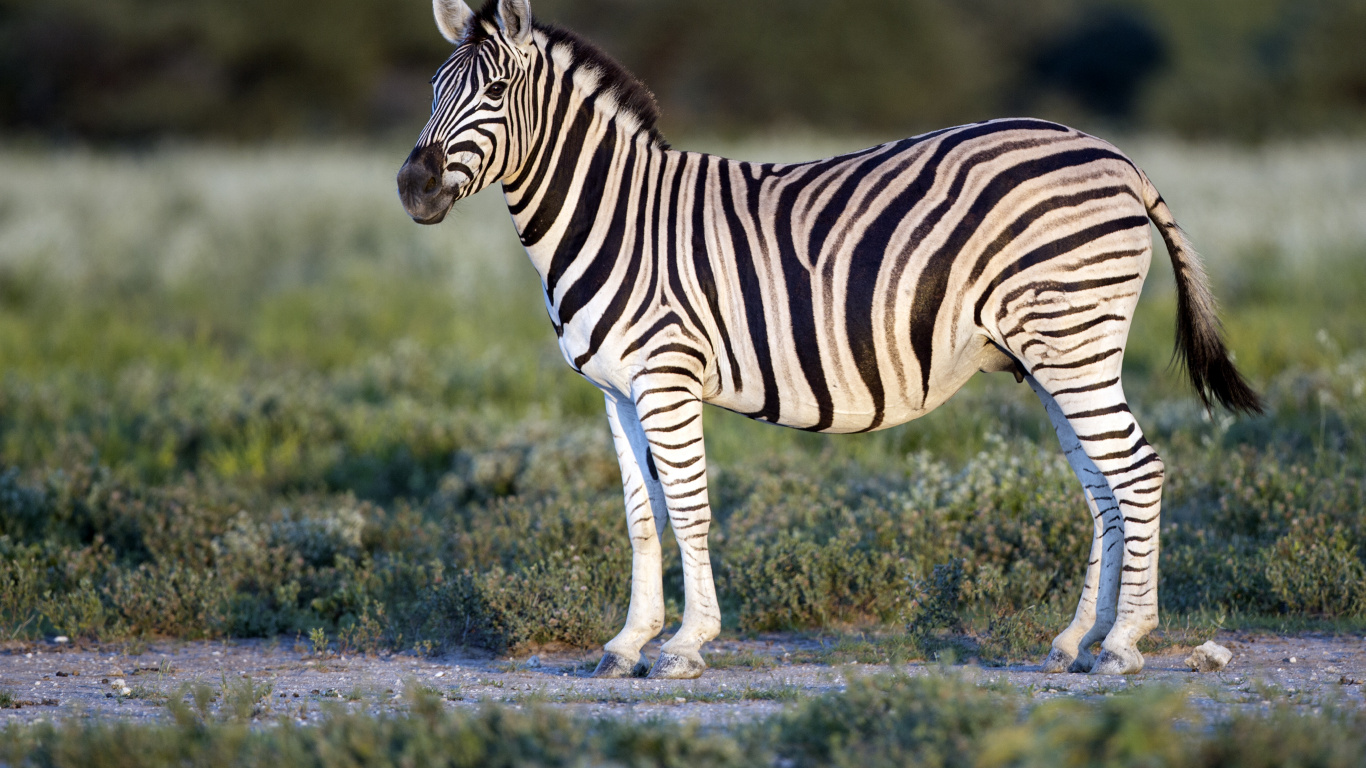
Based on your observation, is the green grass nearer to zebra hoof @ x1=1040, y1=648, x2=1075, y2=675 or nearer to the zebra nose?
zebra hoof @ x1=1040, y1=648, x2=1075, y2=675

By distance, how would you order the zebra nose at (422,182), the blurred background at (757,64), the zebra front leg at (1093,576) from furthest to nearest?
the blurred background at (757,64) → the zebra front leg at (1093,576) → the zebra nose at (422,182)

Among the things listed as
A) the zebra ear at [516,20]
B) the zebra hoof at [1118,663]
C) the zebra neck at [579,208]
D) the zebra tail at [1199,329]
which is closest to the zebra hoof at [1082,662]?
the zebra hoof at [1118,663]

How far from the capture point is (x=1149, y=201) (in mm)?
5246

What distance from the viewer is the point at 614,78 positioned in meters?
5.44

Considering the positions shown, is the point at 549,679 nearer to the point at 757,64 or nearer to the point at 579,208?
the point at 579,208

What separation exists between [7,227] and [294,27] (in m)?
21.1

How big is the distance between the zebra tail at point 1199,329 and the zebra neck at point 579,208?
2.29m

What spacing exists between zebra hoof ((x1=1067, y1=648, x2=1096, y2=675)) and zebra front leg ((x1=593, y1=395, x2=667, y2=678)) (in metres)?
1.81

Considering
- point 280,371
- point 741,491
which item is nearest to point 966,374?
point 741,491

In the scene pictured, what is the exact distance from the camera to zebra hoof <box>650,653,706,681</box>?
201 inches

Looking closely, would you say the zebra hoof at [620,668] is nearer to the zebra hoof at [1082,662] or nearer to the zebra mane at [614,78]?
the zebra hoof at [1082,662]

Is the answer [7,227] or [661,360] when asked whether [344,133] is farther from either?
[661,360]

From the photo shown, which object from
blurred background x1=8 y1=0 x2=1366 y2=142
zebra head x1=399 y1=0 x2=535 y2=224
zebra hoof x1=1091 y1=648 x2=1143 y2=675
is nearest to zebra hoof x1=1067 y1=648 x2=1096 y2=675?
zebra hoof x1=1091 y1=648 x2=1143 y2=675

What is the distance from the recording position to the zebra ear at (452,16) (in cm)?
528
